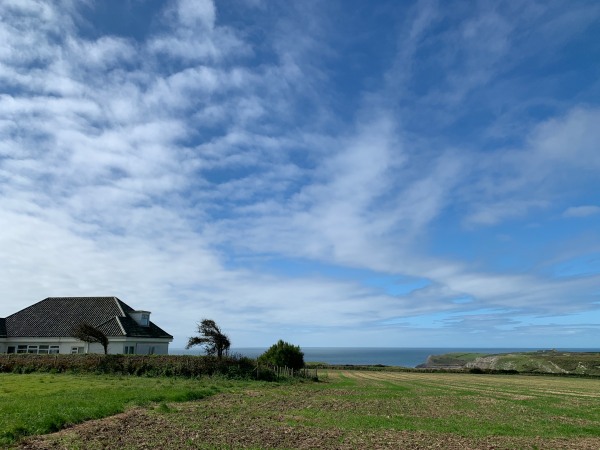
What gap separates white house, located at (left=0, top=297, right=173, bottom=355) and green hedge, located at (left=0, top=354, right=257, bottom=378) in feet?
39.2

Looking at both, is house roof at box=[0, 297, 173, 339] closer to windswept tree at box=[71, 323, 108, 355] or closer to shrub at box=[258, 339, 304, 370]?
windswept tree at box=[71, 323, 108, 355]

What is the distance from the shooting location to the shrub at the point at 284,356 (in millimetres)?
56031

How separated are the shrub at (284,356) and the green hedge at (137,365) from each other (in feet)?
33.1

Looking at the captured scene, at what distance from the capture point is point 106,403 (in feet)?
70.7

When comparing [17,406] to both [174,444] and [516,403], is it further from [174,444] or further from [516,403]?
[516,403]

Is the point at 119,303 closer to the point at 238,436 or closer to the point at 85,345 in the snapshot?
the point at 85,345

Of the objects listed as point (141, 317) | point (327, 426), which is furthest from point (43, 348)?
point (327, 426)

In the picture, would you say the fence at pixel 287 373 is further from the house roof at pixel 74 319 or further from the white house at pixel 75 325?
the house roof at pixel 74 319

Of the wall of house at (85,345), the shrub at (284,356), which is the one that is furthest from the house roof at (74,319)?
the shrub at (284,356)

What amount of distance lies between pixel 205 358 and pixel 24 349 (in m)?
31.8

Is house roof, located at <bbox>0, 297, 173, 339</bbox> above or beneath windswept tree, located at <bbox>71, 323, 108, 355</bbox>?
above

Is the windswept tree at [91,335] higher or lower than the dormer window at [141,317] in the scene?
lower

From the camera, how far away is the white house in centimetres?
5825

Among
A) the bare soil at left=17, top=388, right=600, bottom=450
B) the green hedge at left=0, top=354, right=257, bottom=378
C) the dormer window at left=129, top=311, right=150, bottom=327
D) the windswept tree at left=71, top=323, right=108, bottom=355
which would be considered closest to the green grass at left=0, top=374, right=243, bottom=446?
the bare soil at left=17, top=388, right=600, bottom=450
